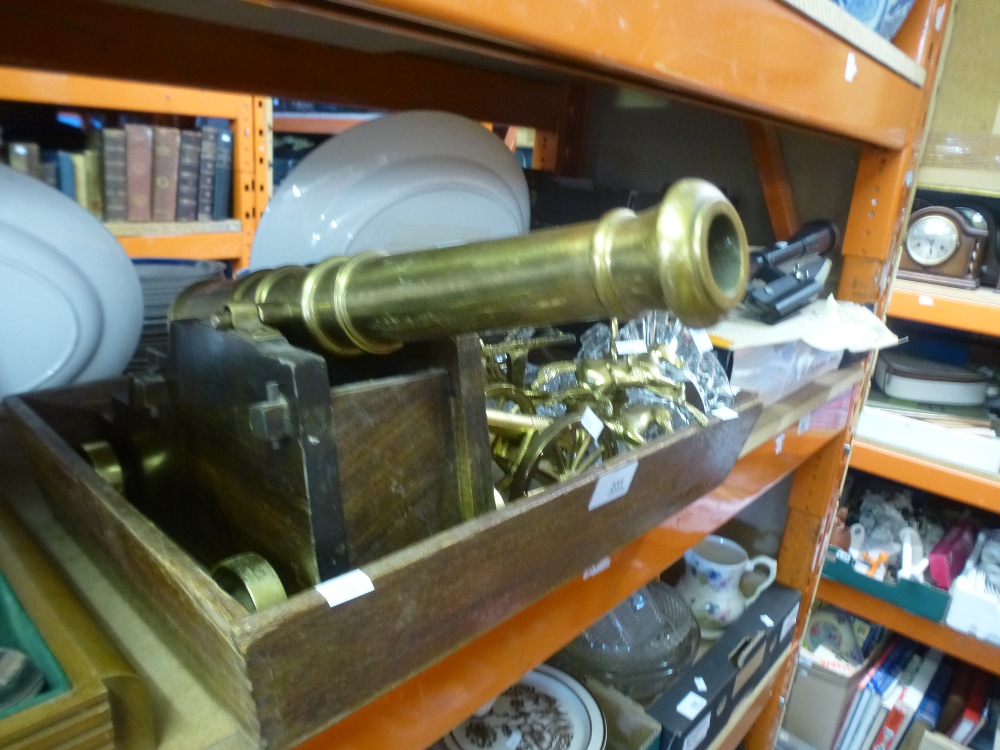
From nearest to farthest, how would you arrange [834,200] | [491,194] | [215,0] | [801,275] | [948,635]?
[215,0], [491,194], [801,275], [834,200], [948,635]

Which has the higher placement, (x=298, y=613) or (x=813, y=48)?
(x=813, y=48)

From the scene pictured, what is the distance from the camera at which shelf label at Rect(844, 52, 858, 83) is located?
1.98 ft

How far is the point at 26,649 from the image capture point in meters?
0.29

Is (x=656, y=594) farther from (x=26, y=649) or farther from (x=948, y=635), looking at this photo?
(x=26, y=649)

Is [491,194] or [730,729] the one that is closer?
[491,194]

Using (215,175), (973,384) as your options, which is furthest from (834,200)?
(215,175)

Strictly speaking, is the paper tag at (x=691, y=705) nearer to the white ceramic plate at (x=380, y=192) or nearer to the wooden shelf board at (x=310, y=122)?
the white ceramic plate at (x=380, y=192)

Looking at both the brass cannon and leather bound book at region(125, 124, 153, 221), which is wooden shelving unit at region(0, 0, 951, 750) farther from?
leather bound book at region(125, 124, 153, 221)

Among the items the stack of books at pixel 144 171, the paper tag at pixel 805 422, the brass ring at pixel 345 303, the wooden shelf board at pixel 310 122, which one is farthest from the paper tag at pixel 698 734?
the wooden shelf board at pixel 310 122

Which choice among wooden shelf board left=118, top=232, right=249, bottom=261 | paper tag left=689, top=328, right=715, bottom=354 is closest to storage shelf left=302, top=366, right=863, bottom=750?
paper tag left=689, top=328, right=715, bottom=354

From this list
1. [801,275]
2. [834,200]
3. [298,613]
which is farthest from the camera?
[834,200]

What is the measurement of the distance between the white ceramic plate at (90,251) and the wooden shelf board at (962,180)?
4.27 feet

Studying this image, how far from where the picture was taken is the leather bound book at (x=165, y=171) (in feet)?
5.35

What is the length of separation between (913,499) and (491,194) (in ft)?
4.52
